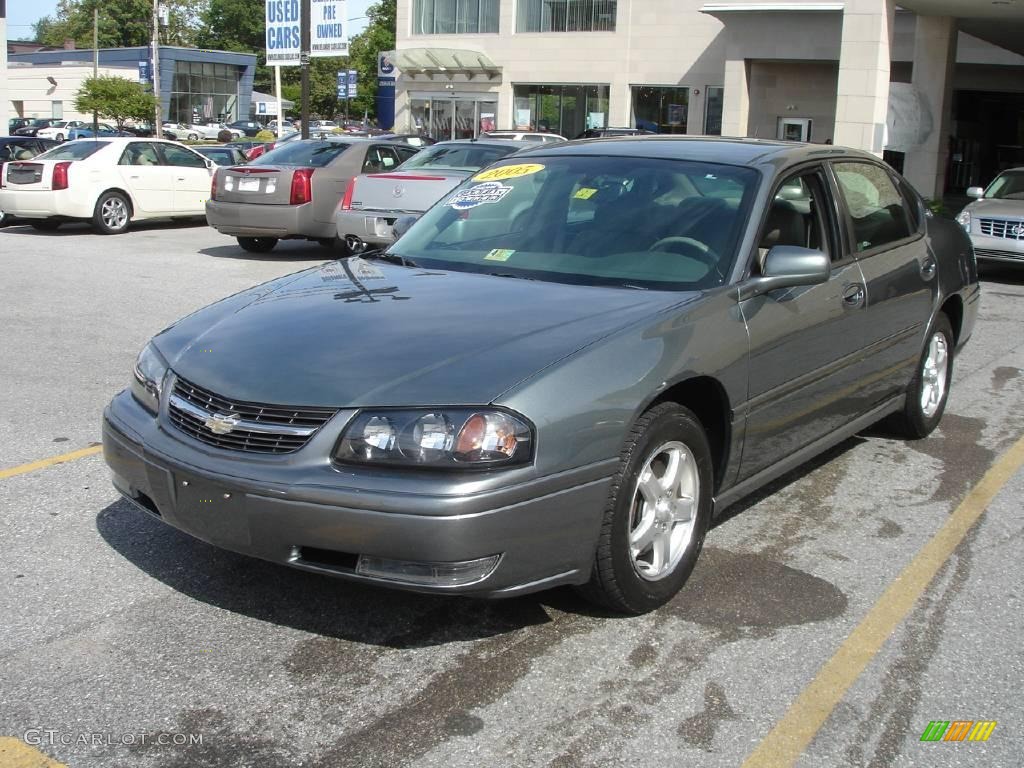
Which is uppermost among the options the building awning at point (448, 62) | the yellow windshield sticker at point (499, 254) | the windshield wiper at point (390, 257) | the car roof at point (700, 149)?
the building awning at point (448, 62)

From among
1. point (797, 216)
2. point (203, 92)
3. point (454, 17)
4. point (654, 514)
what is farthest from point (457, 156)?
point (203, 92)

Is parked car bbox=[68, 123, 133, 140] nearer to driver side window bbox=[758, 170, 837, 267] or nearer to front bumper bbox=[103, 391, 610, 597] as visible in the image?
driver side window bbox=[758, 170, 837, 267]

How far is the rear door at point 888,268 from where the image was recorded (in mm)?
5227

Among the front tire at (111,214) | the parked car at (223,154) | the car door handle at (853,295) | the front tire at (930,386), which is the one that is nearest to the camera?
the car door handle at (853,295)

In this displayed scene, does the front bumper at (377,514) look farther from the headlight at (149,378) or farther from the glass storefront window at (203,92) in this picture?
the glass storefront window at (203,92)

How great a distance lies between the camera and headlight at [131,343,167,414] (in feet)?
12.7

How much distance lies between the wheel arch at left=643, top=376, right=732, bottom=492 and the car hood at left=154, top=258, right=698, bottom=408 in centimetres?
30

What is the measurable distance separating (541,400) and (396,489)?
1.65 feet

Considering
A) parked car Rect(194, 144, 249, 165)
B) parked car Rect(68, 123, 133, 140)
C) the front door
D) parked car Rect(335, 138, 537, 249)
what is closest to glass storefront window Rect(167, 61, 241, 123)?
parked car Rect(68, 123, 133, 140)

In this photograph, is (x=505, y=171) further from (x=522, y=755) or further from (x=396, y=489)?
(x=522, y=755)

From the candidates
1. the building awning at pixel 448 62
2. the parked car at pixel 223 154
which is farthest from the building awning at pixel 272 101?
the parked car at pixel 223 154

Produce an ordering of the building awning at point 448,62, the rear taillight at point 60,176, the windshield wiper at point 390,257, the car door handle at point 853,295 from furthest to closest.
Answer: the building awning at point 448,62 → the rear taillight at point 60,176 → the car door handle at point 853,295 → the windshield wiper at point 390,257

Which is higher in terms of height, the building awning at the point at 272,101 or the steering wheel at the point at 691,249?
the building awning at the point at 272,101

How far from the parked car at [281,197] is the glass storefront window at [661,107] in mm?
23584
